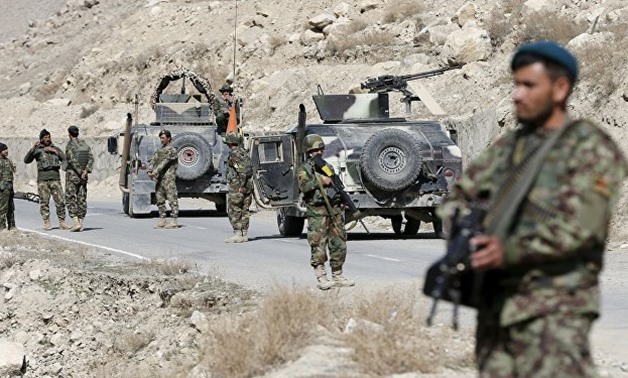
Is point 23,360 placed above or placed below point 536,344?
below

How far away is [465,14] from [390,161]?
1906 cm

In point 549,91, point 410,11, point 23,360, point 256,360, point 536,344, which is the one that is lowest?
point 23,360

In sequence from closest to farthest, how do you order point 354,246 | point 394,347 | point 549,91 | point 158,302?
point 549,91
point 394,347
point 158,302
point 354,246

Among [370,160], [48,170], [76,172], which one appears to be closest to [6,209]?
[48,170]

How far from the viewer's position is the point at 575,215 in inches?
197

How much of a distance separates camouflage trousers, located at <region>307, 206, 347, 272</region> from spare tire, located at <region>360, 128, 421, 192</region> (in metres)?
6.93

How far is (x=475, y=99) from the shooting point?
3266cm

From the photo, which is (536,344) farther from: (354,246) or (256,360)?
(354,246)

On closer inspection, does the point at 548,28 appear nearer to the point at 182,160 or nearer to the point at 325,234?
the point at 182,160

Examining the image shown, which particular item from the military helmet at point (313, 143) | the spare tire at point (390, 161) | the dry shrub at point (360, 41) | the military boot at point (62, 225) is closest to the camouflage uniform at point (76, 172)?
the military boot at point (62, 225)

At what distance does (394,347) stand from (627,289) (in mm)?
6380

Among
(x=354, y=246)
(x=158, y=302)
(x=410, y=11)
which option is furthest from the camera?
(x=410, y=11)

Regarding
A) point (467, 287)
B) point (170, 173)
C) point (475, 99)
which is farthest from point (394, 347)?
point (475, 99)

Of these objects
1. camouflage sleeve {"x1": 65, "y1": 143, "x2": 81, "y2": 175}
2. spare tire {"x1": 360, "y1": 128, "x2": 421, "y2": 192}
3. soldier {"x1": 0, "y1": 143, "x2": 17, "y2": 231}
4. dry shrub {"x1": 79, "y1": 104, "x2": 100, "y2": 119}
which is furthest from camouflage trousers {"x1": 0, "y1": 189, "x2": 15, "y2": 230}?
dry shrub {"x1": 79, "y1": 104, "x2": 100, "y2": 119}
